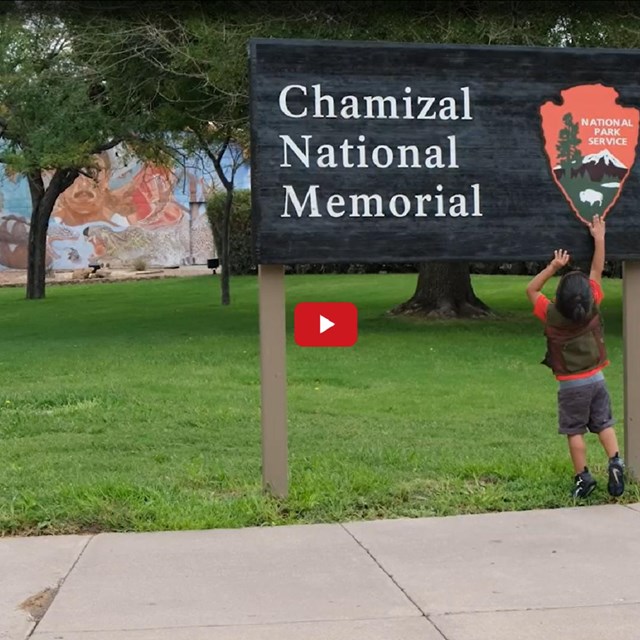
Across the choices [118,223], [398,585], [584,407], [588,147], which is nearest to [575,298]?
[584,407]

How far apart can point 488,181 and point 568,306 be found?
1012mm

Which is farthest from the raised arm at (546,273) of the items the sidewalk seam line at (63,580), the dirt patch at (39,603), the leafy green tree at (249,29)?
the leafy green tree at (249,29)

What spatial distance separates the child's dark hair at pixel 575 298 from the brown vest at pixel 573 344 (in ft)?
0.26

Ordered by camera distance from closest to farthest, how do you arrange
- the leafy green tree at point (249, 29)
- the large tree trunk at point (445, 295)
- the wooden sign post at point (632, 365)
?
1. the wooden sign post at point (632, 365)
2. the leafy green tree at point (249, 29)
3. the large tree trunk at point (445, 295)

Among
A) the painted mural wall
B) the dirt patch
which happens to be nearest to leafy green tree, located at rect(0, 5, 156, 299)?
the dirt patch

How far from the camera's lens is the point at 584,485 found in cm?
636

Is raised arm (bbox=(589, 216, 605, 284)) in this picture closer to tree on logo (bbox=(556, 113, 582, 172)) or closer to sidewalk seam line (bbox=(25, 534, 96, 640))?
tree on logo (bbox=(556, 113, 582, 172))

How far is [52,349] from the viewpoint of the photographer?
53.8 feet

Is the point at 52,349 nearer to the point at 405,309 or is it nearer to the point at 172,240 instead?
the point at 405,309

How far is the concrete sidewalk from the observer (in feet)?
14.4

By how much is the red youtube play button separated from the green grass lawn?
0.91 m

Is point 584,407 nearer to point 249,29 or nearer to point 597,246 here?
point 597,246

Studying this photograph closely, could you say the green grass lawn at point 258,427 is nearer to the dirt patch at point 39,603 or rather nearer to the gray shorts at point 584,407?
the gray shorts at point 584,407

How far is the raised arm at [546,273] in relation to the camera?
6375 millimetres
